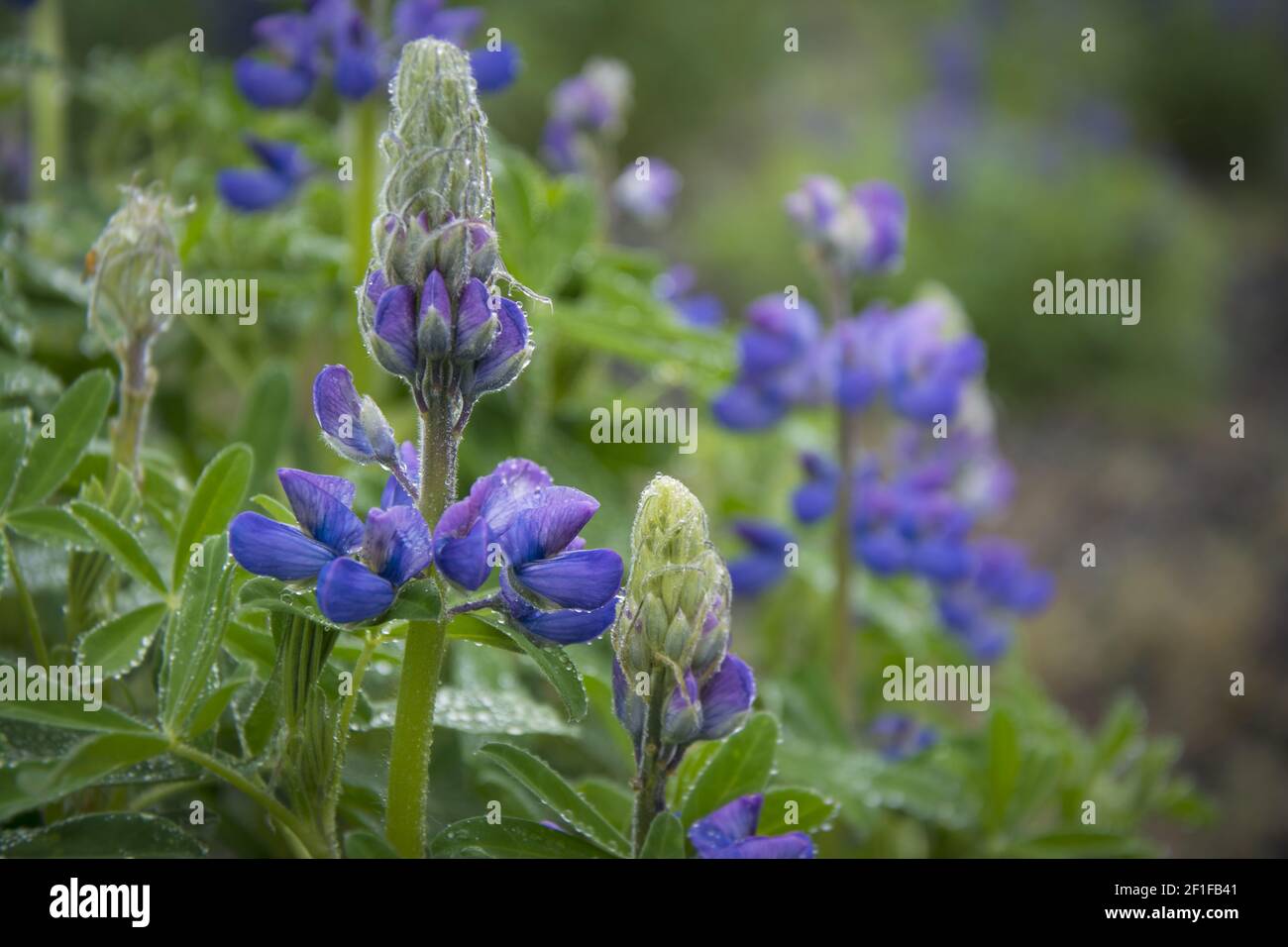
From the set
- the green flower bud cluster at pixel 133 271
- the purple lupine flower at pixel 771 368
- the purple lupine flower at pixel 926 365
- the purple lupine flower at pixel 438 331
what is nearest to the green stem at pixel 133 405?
the green flower bud cluster at pixel 133 271

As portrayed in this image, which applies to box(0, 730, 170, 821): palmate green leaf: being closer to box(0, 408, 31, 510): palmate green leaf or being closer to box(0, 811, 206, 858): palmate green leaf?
box(0, 811, 206, 858): palmate green leaf

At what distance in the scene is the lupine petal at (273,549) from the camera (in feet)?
1.82

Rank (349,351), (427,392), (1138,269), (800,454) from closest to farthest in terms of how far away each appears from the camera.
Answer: (427,392)
(349,351)
(800,454)
(1138,269)

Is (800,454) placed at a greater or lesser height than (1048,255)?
lesser

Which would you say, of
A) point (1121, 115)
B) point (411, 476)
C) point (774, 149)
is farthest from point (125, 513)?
point (1121, 115)

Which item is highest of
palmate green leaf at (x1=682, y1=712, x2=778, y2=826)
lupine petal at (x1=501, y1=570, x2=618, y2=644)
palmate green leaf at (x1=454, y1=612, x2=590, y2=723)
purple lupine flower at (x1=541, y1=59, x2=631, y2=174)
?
purple lupine flower at (x1=541, y1=59, x2=631, y2=174)

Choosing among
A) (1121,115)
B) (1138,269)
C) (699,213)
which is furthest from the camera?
(1121,115)

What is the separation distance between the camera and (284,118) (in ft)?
4.48

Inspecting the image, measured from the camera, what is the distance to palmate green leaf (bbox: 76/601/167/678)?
26.0 inches

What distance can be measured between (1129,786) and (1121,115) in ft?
15.1

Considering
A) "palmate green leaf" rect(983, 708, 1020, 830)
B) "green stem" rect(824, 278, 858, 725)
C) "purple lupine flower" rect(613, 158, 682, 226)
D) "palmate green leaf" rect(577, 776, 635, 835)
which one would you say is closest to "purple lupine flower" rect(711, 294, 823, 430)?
"green stem" rect(824, 278, 858, 725)

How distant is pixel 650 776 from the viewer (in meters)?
0.64

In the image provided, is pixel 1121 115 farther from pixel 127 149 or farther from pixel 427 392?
pixel 427 392

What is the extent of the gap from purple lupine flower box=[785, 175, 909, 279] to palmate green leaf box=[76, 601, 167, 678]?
69cm
